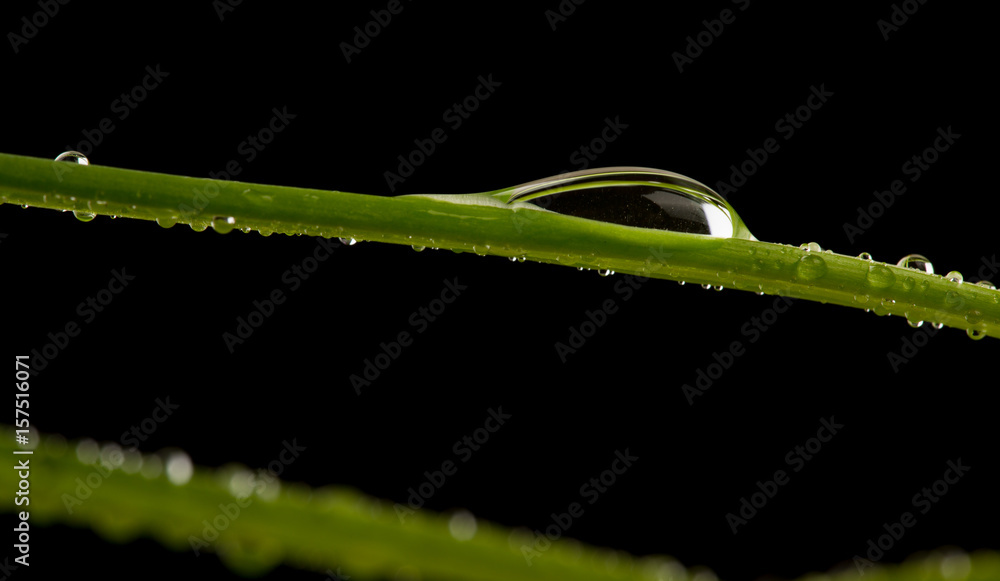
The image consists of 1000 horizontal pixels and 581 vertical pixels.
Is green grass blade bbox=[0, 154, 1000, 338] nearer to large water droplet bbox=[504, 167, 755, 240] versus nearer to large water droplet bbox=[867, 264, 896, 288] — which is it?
large water droplet bbox=[867, 264, 896, 288]

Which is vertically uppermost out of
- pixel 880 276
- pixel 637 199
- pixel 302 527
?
pixel 637 199

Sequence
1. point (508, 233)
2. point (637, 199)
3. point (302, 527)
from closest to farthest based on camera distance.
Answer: point (302, 527) < point (508, 233) < point (637, 199)

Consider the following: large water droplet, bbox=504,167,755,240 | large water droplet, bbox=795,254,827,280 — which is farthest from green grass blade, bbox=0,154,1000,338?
large water droplet, bbox=504,167,755,240

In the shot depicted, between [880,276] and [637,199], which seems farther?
[637,199]

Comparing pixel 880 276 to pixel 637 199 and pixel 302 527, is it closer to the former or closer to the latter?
pixel 637 199

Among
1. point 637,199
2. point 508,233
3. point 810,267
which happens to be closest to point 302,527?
point 508,233

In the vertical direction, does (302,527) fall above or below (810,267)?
below

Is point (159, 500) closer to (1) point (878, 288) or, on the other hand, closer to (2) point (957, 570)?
(2) point (957, 570)
